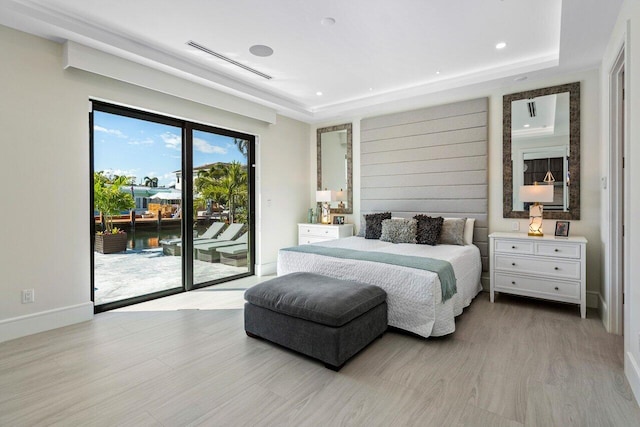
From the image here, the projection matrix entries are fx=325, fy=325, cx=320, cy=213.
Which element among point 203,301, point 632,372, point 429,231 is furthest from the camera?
point 429,231

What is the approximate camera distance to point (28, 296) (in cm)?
290

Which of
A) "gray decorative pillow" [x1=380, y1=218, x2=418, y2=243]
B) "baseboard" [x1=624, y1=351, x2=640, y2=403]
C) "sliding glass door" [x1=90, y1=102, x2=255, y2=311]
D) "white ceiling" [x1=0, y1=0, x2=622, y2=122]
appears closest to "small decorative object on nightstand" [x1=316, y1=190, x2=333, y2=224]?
"sliding glass door" [x1=90, y1=102, x2=255, y2=311]

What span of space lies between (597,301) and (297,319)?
330 cm

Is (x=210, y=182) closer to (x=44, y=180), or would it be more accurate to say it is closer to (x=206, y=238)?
(x=206, y=238)

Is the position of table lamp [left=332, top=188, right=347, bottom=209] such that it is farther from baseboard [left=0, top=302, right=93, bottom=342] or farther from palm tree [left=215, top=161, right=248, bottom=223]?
baseboard [left=0, top=302, right=93, bottom=342]

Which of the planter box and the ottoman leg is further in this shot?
the planter box

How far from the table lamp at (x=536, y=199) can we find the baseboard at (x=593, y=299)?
804 millimetres

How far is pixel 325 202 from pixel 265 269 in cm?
152

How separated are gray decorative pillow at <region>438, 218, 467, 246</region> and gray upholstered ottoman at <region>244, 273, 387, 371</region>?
164 cm

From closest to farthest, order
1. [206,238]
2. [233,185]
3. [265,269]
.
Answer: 1. [206,238]
2. [233,185]
3. [265,269]

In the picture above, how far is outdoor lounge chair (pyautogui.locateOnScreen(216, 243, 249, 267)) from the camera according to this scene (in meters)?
4.79

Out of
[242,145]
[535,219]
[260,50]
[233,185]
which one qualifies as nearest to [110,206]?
[233,185]

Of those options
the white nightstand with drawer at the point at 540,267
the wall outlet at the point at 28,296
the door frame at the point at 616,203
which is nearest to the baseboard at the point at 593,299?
the white nightstand with drawer at the point at 540,267

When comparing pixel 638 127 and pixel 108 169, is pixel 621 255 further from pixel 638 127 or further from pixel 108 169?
pixel 108 169
